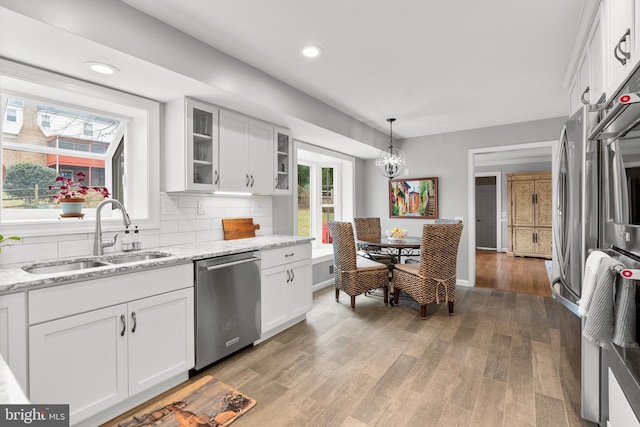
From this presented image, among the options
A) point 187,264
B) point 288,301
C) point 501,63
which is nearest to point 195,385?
point 187,264

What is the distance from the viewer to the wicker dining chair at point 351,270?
3666mm

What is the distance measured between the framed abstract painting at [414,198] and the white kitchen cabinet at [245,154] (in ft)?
8.80

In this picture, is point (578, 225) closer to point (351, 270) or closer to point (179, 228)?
point (351, 270)

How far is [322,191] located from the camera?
5375 millimetres

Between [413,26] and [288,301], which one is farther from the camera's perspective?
[288,301]

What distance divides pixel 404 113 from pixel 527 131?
1830 millimetres

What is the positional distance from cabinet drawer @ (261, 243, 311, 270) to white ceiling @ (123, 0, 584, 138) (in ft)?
5.17

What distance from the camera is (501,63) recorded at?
269 cm

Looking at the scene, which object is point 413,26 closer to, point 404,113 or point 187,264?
point 404,113

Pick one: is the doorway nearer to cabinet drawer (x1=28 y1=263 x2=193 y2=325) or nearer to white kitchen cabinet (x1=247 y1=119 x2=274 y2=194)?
white kitchen cabinet (x1=247 y1=119 x2=274 y2=194)

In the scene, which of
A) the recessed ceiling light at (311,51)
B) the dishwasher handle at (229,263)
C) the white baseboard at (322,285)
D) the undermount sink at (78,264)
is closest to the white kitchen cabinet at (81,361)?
the undermount sink at (78,264)

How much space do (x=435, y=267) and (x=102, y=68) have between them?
3.25 m

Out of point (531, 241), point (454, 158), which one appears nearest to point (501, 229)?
point (531, 241)

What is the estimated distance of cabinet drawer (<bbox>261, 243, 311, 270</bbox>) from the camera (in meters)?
2.88
